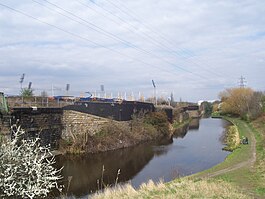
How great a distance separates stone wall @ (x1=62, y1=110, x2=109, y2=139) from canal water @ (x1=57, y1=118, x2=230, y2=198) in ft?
11.3

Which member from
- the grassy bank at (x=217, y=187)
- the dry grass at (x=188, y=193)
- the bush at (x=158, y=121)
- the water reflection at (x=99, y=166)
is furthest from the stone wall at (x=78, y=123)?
the dry grass at (x=188, y=193)

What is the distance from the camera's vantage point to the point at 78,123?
31891 millimetres

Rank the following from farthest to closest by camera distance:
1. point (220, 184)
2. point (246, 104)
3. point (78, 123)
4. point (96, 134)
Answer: point (246, 104) < point (96, 134) < point (78, 123) < point (220, 184)

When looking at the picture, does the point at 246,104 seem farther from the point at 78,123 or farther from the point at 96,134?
the point at 78,123

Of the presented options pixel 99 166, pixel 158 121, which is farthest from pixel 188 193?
pixel 158 121

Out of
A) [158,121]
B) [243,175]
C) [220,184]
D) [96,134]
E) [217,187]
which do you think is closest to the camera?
[217,187]

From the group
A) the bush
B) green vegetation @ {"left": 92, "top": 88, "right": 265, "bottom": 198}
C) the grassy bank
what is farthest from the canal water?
the bush

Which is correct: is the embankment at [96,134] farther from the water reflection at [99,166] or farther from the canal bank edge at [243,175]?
the canal bank edge at [243,175]

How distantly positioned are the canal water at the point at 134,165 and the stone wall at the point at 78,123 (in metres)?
3.46

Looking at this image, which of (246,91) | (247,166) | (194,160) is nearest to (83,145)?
(194,160)

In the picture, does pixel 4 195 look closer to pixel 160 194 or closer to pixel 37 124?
pixel 160 194

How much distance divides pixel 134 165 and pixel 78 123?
8957 millimetres

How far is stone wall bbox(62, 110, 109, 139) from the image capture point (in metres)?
31.0

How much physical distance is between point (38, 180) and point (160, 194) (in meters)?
4.52
